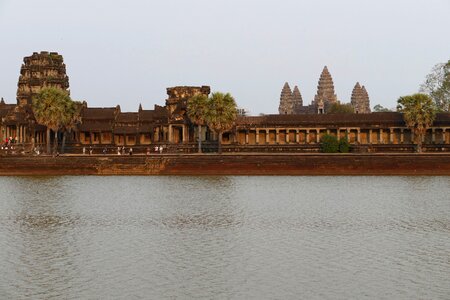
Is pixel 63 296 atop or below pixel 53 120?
below

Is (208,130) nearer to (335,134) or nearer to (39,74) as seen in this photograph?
(335,134)

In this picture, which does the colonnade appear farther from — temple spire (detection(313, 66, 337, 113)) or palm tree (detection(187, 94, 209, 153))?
temple spire (detection(313, 66, 337, 113))

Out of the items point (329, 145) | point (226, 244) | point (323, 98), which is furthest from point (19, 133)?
point (323, 98)

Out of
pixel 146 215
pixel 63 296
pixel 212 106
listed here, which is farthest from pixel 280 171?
pixel 63 296

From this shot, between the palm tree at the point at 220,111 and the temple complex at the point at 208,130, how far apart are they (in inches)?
164

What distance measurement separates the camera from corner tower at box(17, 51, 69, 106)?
93000 millimetres

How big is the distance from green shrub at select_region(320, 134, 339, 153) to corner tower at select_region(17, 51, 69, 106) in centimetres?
3858

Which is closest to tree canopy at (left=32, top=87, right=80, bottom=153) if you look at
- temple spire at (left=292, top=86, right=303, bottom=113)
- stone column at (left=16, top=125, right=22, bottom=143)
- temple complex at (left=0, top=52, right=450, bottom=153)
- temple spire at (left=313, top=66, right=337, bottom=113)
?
temple complex at (left=0, top=52, right=450, bottom=153)

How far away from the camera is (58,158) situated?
6556 centimetres

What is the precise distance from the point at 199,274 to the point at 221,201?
64.3ft

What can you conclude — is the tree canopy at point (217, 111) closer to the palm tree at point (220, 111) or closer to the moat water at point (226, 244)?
the palm tree at point (220, 111)

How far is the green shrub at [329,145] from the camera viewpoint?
72.0 meters

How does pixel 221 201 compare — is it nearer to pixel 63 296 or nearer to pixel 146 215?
pixel 146 215

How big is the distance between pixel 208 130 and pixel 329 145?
53.4 ft
